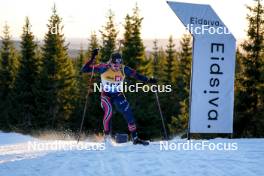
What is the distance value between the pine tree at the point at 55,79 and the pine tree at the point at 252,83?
18128mm

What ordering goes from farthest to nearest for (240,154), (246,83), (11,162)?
(246,83)
(240,154)
(11,162)

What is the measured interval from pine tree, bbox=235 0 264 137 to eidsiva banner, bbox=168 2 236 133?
1288 cm

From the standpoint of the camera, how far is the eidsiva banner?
9.91 m

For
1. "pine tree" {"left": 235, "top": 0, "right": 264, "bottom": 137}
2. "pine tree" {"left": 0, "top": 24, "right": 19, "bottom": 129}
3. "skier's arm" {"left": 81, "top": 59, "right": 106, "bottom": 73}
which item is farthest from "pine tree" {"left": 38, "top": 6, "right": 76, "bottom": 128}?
"skier's arm" {"left": 81, "top": 59, "right": 106, "bottom": 73}

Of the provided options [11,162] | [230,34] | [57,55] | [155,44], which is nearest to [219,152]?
[230,34]

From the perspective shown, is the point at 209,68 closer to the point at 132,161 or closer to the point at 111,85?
the point at 111,85

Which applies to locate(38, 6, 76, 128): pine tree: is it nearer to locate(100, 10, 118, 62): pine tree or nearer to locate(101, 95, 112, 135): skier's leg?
locate(100, 10, 118, 62): pine tree

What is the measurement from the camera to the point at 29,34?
37344 millimetres

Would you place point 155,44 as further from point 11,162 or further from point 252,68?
point 11,162

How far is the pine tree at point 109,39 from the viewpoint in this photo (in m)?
33.2

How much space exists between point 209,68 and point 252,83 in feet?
46.8

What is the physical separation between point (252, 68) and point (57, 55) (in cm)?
1889

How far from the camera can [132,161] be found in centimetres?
727

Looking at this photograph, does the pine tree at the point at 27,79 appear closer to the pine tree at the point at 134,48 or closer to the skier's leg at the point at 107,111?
the pine tree at the point at 134,48
